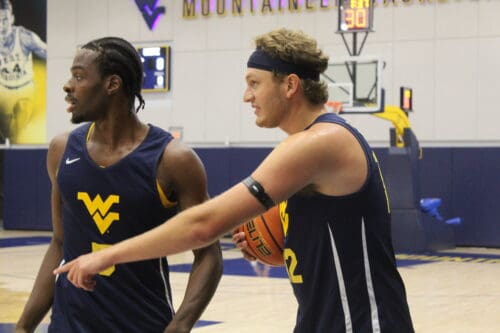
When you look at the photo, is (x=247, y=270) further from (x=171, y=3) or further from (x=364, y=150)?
(x=364, y=150)

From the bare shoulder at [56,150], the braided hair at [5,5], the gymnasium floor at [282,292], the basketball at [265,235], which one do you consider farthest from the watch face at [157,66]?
the basketball at [265,235]

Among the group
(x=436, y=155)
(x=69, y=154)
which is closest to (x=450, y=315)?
(x=69, y=154)

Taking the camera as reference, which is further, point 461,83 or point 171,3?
point 171,3

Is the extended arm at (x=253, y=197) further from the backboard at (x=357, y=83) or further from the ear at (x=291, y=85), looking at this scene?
the backboard at (x=357, y=83)

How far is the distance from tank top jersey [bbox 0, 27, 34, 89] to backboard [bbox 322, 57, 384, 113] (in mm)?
8398

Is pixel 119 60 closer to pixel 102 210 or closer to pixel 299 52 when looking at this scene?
pixel 102 210

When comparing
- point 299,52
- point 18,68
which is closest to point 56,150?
point 299,52

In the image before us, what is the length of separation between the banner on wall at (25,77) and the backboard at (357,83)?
8.15 meters

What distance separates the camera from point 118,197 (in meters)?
3.17

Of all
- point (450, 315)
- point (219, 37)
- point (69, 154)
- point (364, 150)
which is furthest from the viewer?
point (219, 37)

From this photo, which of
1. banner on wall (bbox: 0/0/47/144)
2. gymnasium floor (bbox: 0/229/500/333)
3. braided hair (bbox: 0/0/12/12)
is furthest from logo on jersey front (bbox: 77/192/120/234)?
braided hair (bbox: 0/0/12/12)

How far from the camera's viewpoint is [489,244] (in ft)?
58.6

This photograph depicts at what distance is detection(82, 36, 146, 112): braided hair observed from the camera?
3.29 metres

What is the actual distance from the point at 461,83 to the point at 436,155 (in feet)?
4.73
